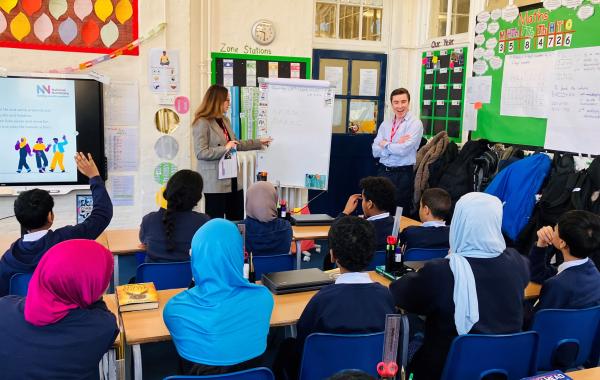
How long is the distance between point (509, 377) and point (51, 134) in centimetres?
446

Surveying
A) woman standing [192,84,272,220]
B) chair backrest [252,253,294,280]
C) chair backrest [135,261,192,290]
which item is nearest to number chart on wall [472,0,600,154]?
woman standing [192,84,272,220]

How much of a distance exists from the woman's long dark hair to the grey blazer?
62.2 inches

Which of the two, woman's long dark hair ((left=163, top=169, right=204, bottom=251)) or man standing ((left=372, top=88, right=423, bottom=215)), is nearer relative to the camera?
woman's long dark hair ((left=163, top=169, right=204, bottom=251))

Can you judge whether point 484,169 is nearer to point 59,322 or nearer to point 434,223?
point 434,223

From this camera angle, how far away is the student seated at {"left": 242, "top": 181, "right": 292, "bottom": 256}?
3309mm

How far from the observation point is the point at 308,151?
5.60 m

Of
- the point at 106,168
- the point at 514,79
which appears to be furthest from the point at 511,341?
the point at 106,168

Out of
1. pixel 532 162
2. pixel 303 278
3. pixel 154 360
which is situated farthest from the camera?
pixel 532 162

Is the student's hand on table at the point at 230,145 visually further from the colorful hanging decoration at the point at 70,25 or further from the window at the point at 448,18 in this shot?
the window at the point at 448,18

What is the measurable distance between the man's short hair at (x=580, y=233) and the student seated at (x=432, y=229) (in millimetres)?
831

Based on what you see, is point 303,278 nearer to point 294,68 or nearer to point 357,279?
point 357,279

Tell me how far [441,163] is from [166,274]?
3451mm

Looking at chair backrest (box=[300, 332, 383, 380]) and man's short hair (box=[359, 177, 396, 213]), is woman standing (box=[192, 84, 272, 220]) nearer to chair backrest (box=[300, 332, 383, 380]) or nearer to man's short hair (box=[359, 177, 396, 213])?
man's short hair (box=[359, 177, 396, 213])

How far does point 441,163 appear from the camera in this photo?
17.9 ft
